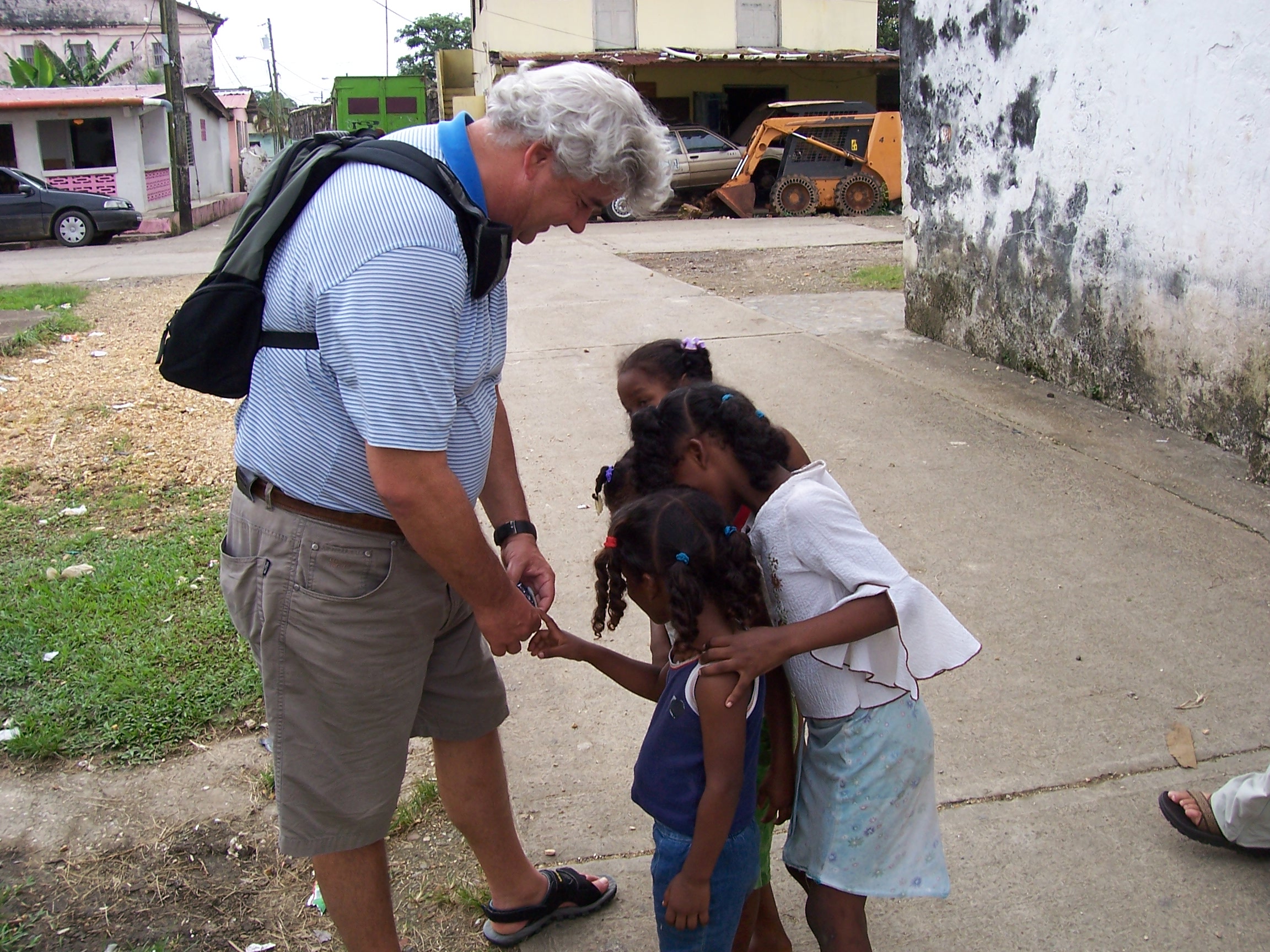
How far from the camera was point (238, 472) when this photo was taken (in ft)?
6.48

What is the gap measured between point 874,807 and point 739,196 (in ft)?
57.3

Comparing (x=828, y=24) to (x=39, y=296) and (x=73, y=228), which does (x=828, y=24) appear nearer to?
(x=73, y=228)

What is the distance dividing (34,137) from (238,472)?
2504cm

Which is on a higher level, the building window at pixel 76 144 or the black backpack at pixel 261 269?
the building window at pixel 76 144

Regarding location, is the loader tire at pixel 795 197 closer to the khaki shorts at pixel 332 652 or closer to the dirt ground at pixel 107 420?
the dirt ground at pixel 107 420

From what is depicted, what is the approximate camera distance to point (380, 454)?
1650mm

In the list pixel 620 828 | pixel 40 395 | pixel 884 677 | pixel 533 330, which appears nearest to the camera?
pixel 884 677

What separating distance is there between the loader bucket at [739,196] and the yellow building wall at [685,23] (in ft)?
26.4

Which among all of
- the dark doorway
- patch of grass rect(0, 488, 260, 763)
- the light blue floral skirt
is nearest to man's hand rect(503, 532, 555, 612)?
the light blue floral skirt

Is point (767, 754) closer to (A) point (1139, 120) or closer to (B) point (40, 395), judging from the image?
(A) point (1139, 120)

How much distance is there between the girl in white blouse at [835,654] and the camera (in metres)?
1.80

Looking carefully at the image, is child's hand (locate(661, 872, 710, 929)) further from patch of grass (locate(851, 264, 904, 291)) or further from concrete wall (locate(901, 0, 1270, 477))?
patch of grass (locate(851, 264, 904, 291))

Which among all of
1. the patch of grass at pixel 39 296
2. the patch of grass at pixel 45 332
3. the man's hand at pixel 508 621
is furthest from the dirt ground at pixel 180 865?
the patch of grass at pixel 39 296

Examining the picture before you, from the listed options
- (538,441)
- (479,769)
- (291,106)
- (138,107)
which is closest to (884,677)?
(479,769)
